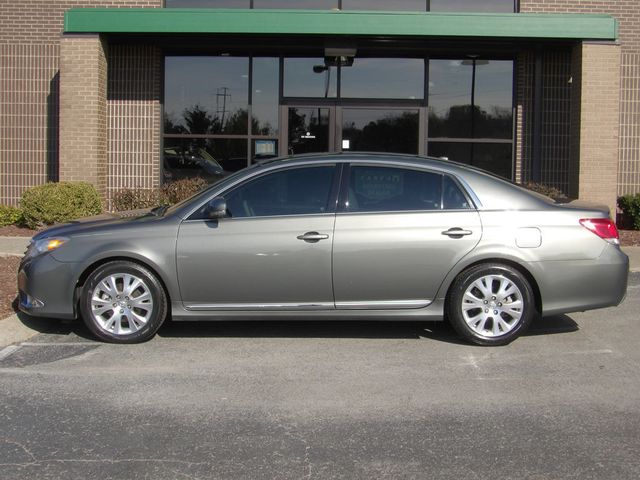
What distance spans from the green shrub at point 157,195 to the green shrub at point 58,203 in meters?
0.53

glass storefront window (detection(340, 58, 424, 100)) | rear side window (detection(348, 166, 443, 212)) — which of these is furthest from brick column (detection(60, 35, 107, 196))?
rear side window (detection(348, 166, 443, 212))

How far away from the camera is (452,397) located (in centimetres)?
538

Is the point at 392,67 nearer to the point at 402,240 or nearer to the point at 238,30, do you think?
the point at 238,30

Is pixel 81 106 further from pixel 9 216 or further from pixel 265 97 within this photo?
pixel 265 97

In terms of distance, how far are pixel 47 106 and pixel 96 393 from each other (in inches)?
415

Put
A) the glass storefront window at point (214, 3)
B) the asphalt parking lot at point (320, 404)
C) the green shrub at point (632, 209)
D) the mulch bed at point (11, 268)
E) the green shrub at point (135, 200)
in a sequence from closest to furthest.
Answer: the asphalt parking lot at point (320, 404) → the mulch bed at point (11, 268) → the green shrub at point (135, 200) → the green shrub at point (632, 209) → the glass storefront window at point (214, 3)

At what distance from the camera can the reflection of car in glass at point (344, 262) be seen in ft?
21.4

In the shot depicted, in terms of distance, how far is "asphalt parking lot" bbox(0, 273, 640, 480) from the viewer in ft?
13.9

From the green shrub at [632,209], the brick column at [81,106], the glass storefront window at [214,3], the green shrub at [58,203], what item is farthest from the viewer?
the glass storefront window at [214,3]

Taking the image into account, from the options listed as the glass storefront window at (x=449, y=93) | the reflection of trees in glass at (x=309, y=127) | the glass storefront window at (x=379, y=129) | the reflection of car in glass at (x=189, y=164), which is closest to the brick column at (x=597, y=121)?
the glass storefront window at (x=449, y=93)

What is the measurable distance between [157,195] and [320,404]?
9146mm

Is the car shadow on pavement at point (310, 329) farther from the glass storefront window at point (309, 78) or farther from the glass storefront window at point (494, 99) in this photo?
the glass storefront window at point (494, 99)

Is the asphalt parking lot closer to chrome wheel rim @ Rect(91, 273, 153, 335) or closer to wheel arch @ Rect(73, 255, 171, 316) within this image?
chrome wheel rim @ Rect(91, 273, 153, 335)

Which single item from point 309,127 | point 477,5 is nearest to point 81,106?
point 309,127
